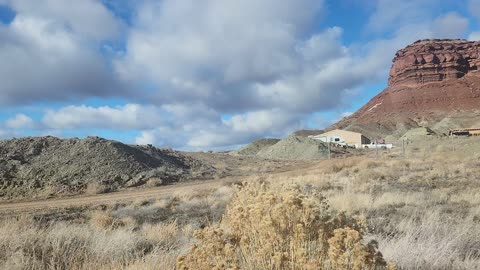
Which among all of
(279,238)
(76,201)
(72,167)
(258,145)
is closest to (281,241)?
(279,238)

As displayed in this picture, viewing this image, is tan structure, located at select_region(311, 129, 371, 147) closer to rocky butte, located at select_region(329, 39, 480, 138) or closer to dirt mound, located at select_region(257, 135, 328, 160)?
rocky butte, located at select_region(329, 39, 480, 138)

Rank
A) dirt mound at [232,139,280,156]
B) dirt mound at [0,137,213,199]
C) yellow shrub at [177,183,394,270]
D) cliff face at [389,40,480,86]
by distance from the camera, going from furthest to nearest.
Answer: cliff face at [389,40,480,86]
dirt mound at [232,139,280,156]
dirt mound at [0,137,213,199]
yellow shrub at [177,183,394,270]

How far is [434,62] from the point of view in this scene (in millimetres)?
159500

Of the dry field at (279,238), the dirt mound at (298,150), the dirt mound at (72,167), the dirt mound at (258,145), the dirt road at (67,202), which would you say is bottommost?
the dirt road at (67,202)

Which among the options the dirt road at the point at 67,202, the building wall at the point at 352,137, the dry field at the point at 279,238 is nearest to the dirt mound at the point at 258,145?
the building wall at the point at 352,137

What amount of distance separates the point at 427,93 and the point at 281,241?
15889cm

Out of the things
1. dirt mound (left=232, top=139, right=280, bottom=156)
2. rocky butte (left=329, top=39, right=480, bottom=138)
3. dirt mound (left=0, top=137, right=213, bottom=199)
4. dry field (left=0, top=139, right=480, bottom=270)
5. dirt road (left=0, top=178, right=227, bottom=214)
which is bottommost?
dirt road (left=0, top=178, right=227, bottom=214)

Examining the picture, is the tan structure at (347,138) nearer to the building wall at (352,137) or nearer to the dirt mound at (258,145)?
the building wall at (352,137)

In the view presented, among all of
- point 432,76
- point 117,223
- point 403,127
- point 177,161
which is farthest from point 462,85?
point 117,223

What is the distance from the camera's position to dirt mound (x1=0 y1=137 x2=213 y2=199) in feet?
93.0

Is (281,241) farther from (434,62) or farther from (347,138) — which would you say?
(434,62)

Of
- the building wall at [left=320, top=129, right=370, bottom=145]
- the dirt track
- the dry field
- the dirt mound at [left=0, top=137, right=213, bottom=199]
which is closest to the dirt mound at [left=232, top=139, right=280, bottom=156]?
the building wall at [left=320, top=129, right=370, bottom=145]

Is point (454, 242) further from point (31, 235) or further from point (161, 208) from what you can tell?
point (161, 208)

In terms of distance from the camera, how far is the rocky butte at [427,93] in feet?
433
